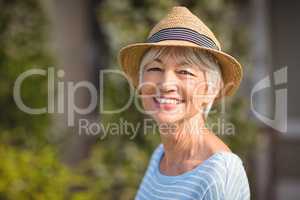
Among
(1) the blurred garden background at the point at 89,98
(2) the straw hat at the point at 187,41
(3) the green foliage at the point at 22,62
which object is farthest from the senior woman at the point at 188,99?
(3) the green foliage at the point at 22,62

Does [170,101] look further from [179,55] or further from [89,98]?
[89,98]

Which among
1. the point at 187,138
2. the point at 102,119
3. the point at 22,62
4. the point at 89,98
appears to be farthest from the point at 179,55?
the point at 89,98

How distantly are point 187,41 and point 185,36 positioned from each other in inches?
1.1

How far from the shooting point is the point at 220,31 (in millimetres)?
5129

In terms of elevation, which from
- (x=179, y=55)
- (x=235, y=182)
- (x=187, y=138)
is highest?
(x=179, y=55)

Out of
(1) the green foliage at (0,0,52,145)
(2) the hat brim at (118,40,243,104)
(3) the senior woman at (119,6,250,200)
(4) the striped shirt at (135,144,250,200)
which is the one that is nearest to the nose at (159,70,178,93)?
(3) the senior woman at (119,6,250,200)

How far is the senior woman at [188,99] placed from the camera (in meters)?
2.14

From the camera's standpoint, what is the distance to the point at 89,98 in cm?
602

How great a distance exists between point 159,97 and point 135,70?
0.90 feet

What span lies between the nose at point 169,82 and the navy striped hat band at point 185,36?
0.12 meters

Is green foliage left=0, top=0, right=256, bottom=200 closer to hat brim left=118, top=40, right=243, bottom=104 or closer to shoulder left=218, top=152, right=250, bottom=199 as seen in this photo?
hat brim left=118, top=40, right=243, bottom=104

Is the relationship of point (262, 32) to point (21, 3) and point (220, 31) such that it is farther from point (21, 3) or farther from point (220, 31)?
point (21, 3)

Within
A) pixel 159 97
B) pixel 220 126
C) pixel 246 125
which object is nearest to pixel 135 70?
pixel 159 97

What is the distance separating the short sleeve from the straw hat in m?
0.30
